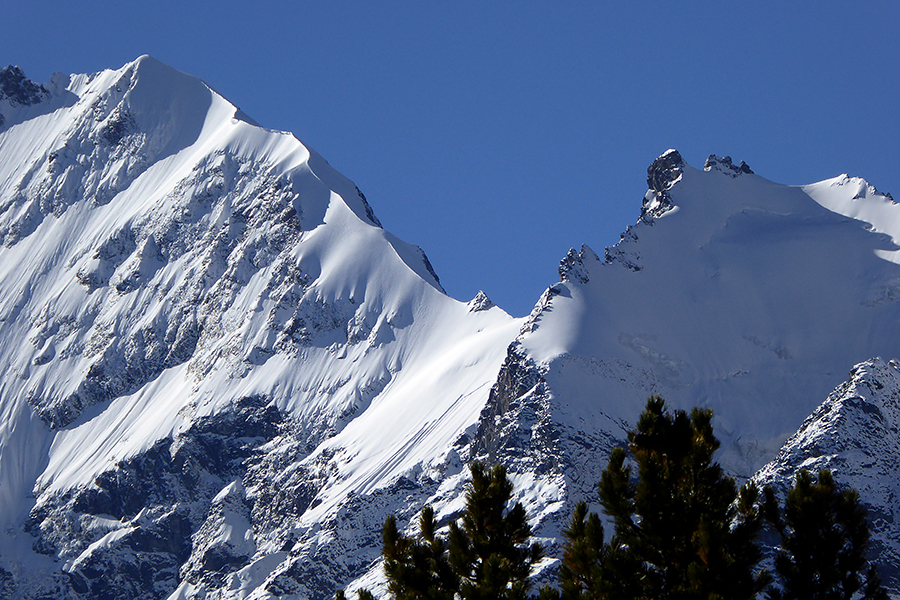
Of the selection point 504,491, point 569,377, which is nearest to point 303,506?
point 569,377

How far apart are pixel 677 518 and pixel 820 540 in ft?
15.8

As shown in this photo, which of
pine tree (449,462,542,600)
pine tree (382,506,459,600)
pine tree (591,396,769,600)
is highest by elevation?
pine tree (591,396,769,600)

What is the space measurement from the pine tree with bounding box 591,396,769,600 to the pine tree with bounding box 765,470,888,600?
1515mm

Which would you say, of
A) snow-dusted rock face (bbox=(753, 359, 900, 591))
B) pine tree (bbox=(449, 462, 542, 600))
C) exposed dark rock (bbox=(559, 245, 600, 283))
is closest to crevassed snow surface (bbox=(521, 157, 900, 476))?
exposed dark rock (bbox=(559, 245, 600, 283))

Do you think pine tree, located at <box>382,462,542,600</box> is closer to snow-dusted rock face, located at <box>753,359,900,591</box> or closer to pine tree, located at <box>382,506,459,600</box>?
pine tree, located at <box>382,506,459,600</box>

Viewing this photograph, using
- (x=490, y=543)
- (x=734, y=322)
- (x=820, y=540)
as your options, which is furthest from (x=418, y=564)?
(x=734, y=322)

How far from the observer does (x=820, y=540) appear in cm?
4306

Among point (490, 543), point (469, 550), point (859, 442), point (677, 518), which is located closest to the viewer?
point (677, 518)

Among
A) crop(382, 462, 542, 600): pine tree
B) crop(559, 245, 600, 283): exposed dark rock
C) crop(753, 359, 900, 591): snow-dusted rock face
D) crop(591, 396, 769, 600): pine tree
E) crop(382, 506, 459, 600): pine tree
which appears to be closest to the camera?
crop(591, 396, 769, 600): pine tree

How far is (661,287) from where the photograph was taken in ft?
628

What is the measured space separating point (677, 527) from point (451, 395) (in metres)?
157

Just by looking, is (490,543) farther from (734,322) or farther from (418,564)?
(734,322)

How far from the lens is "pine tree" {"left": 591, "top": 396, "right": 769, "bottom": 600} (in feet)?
132

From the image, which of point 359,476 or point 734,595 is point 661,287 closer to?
point 359,476
